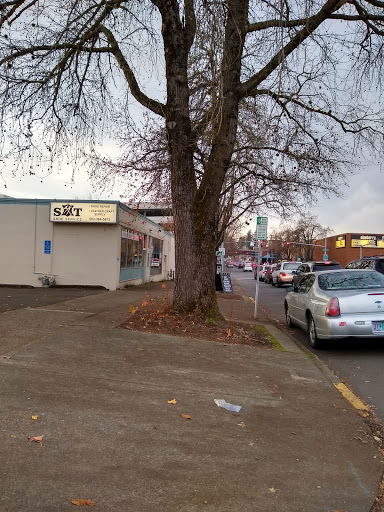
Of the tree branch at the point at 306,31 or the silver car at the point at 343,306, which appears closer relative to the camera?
the silver car at the point at 343,306

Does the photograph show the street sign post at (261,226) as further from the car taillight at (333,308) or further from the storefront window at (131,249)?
the storefront window at (131,249)

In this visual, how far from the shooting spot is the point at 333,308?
7551mm

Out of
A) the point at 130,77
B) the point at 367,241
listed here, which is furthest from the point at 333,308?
the point at 367,241

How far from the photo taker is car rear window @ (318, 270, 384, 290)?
812 centimetres

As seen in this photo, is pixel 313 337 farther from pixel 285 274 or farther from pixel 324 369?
pixel 285 274

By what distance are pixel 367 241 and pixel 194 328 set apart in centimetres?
6476

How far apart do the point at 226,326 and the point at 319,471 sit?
538 centimetres

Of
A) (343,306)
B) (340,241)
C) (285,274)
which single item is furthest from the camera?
(340,241)

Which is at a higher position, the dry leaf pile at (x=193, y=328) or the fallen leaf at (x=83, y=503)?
the dry leaf pile at (x=193, y=328)

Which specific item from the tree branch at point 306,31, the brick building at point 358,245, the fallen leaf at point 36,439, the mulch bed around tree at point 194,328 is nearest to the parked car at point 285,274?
the mulch bed around tree at point 194,328

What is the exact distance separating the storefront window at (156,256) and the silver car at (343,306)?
65.4 ft

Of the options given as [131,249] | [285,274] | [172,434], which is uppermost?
[131,249]

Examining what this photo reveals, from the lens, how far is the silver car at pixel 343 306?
7441mm

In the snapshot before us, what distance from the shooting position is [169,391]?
4891 mm
